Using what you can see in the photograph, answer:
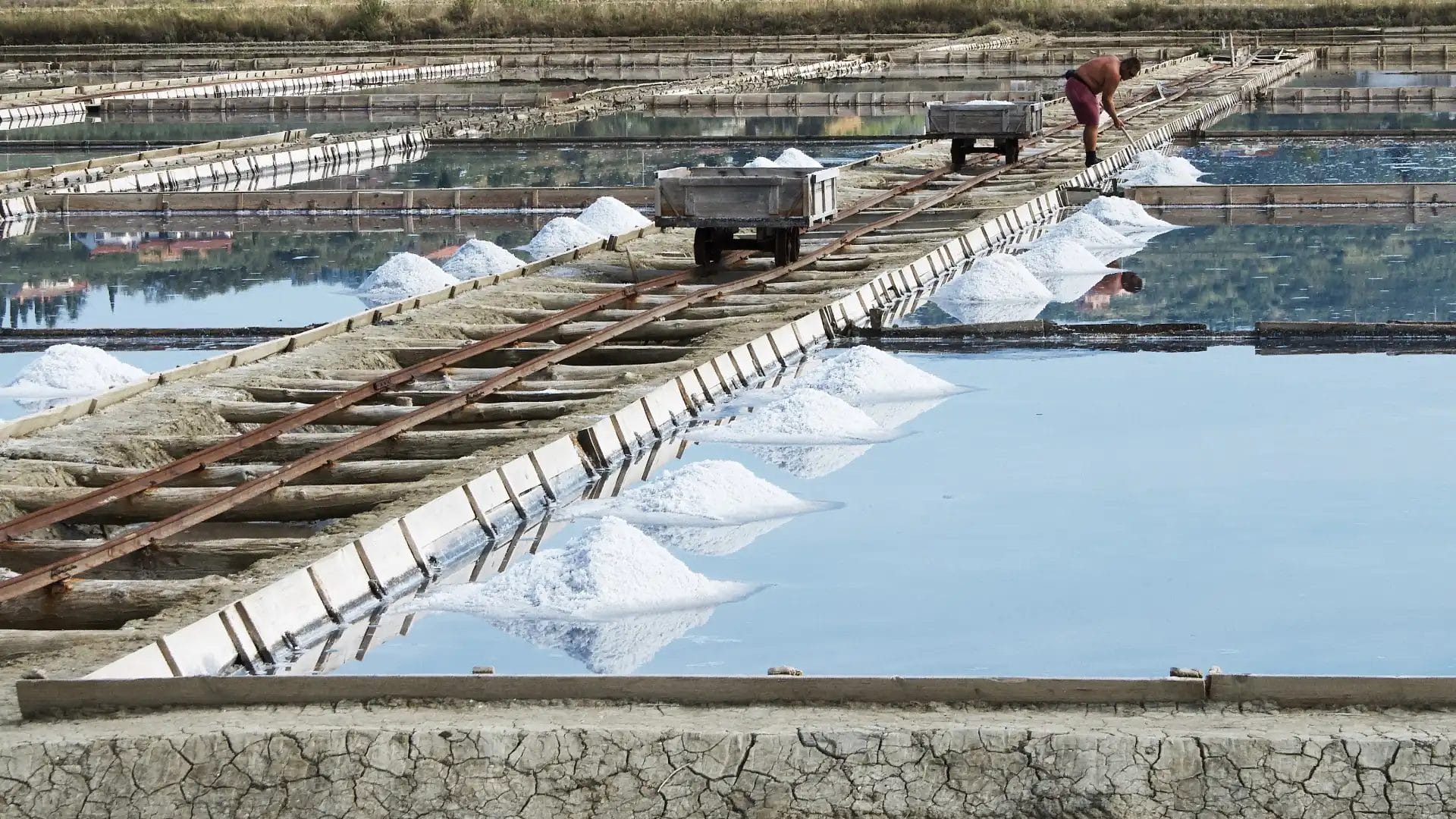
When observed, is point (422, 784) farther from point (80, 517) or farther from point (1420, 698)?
point (80, 517)

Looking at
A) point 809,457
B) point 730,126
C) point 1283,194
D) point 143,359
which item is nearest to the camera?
point 809,457

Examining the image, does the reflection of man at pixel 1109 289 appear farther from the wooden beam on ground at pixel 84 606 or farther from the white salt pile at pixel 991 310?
the wooden beam on ground at pixel 84 606

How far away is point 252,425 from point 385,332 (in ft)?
6.64

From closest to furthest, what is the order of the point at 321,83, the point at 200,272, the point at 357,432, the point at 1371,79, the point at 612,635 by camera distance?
the point at 612,635 < the point at 357,432 < the point at 200,272 < the point at 1371,79 < the point at 321,83

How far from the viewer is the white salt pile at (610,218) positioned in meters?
16.1

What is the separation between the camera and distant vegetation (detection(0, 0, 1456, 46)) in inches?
1970

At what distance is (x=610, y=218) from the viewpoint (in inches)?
642

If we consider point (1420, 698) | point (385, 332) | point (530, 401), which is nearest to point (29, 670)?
point (1420, 698)

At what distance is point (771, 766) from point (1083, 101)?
13419 mm

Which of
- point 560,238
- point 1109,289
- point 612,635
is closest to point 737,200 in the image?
point 1109,289

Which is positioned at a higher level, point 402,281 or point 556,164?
point 556,164

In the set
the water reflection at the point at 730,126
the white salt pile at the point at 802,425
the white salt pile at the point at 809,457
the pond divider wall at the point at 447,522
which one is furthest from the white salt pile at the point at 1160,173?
the white salt pile at the point at 809,457

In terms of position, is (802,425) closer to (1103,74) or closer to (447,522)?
(447,522)

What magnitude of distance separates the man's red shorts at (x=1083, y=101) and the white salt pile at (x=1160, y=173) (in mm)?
1126
